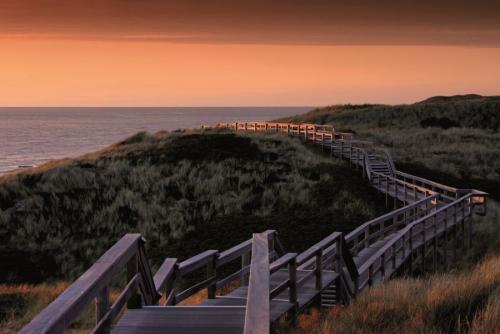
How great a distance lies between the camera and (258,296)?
4570 millimetres

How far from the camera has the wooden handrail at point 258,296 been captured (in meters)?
3.92

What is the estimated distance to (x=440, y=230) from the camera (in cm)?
1920

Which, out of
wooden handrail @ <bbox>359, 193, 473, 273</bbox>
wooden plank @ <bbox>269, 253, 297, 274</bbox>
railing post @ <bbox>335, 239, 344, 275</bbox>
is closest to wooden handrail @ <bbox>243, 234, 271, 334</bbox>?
wooden plank @ <bbox>269, 253, 297, 274</bbox>

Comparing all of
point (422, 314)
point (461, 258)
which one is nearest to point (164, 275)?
point (422, 314)

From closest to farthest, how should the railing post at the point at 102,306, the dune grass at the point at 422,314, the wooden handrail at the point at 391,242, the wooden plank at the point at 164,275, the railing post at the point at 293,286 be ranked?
the railing post at the point at 102,306 < the dune grass at the point at 422,314 < the wooden plank at the point at 164,275 < the railing post at the point at 293,286 < the wooden handrail at the point at 391,242

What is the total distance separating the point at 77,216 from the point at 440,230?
15024 mm

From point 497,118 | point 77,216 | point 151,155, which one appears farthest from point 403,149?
point 497,118

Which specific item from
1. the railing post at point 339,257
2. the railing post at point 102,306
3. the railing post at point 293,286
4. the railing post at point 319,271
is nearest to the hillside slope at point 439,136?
the railing post at point 339,257

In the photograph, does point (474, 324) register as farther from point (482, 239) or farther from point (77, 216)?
point (77, 216)

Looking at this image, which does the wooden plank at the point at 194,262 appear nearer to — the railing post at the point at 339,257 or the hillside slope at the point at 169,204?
the railing post at the point at 339,257

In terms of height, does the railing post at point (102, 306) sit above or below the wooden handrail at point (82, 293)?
below

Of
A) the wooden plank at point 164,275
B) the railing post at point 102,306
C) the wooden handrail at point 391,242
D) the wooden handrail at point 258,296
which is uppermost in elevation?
the wooden handrail at point 258,296

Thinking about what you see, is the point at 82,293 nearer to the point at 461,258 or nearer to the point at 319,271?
the point at 319,271

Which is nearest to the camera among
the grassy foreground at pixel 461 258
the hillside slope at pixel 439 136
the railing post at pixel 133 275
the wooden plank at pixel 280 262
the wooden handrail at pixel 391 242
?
the grassy foreground at pixel 461 258
